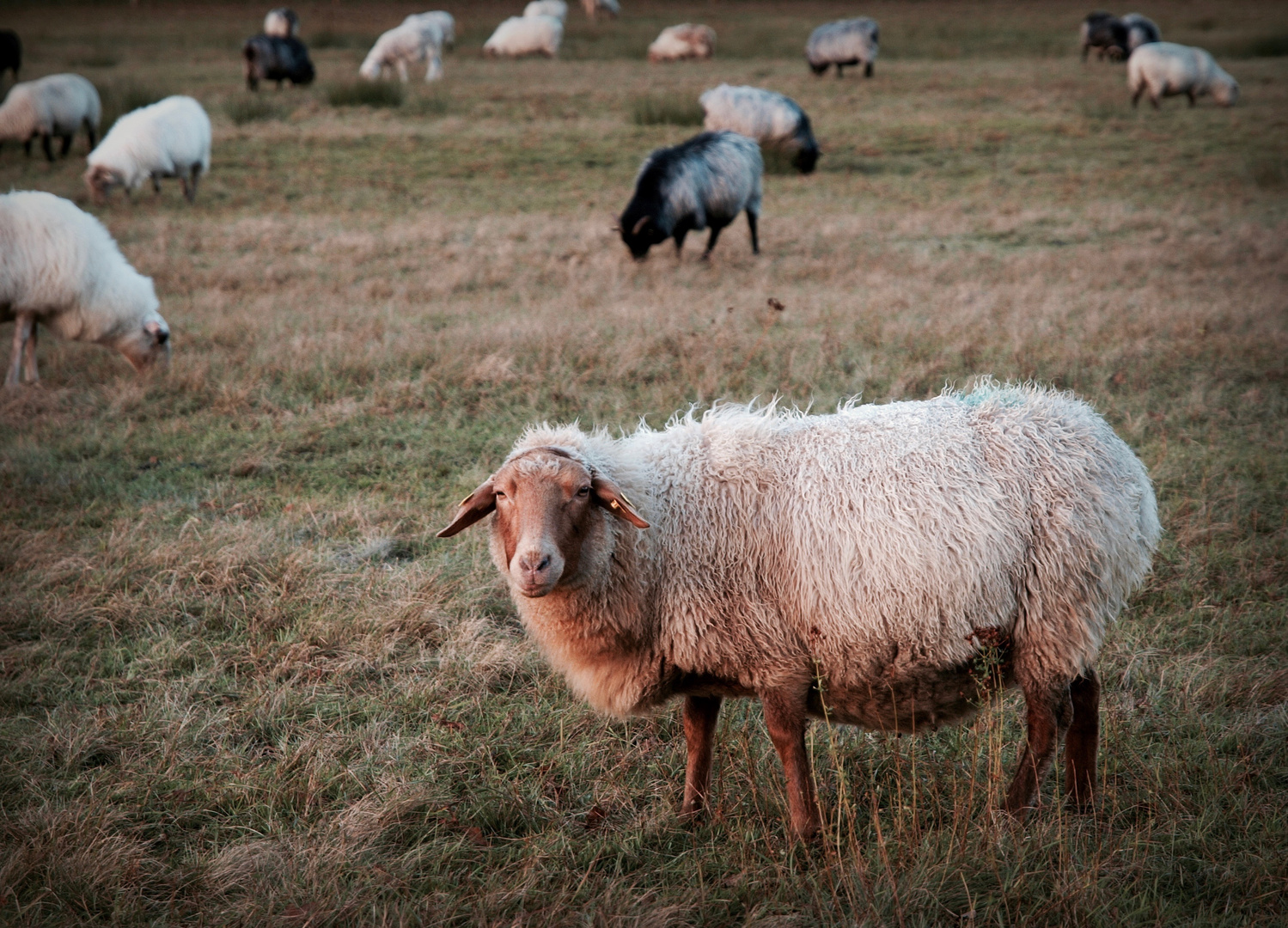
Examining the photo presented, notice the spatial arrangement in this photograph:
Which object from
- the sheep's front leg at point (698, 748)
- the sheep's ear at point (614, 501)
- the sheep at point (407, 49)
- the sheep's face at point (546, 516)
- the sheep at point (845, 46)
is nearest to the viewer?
the sheep's face at point (546, 516)

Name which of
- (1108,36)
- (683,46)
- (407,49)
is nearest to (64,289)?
(407,49)

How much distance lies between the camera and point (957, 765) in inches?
141

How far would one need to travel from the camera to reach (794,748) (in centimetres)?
318

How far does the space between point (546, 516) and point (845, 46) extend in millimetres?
29552

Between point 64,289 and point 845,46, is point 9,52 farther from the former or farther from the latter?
point 64,289

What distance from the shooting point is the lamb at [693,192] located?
11602mm

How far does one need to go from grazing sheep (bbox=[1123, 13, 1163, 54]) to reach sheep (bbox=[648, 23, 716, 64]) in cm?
1421

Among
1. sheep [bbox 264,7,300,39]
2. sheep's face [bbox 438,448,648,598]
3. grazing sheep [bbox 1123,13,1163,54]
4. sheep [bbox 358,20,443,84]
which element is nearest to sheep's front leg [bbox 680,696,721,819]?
sheep's face [bbox 438,448,648,598]

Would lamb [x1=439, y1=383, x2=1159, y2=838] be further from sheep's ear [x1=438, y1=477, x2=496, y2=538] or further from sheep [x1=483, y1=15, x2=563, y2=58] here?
sheep [x1=483, y1=15, x2=563, y2=58]

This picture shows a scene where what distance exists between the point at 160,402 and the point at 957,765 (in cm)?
645

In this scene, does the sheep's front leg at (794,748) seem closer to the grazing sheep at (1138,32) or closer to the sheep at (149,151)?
the sheep at (149,151)

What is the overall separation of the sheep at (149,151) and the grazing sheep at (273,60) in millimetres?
11936

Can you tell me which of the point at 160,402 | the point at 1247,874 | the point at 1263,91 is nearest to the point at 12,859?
the point at 1247,874

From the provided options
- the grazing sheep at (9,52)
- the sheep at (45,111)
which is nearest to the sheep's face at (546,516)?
the sheep at (45,111)
